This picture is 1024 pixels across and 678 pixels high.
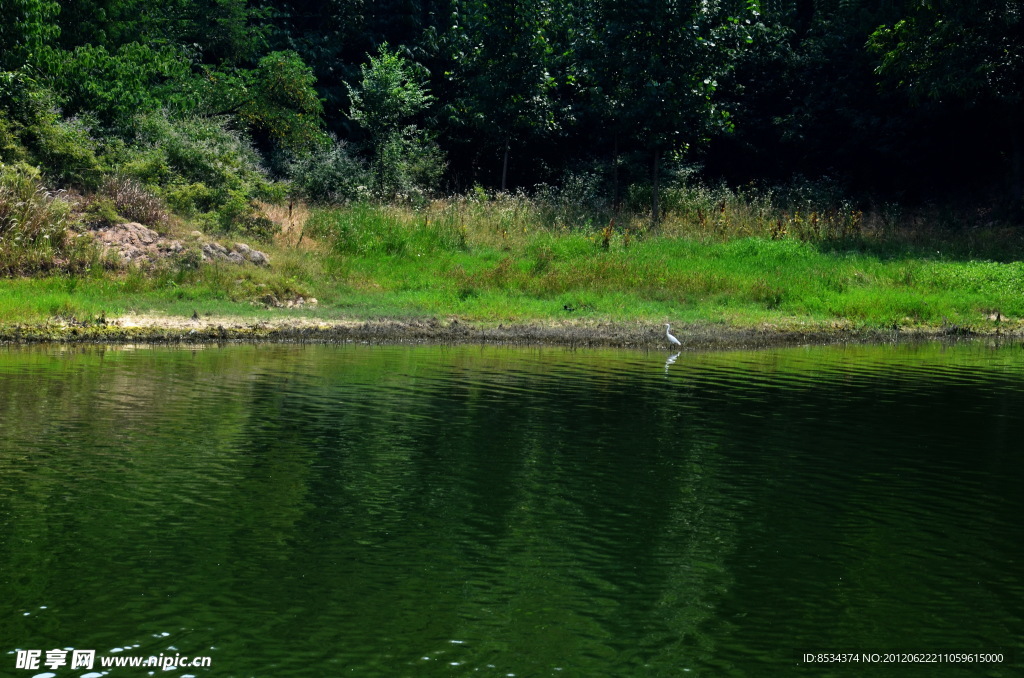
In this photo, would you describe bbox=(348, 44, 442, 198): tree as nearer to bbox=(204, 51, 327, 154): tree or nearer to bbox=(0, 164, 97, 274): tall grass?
bbox=(204, 51, 327, 154): tree

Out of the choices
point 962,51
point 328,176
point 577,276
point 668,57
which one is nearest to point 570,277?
point 577,276

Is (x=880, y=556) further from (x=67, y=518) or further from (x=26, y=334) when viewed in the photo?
(x=26, y=334)

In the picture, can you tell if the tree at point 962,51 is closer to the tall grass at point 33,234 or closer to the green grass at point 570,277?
the green grass at point 570,277

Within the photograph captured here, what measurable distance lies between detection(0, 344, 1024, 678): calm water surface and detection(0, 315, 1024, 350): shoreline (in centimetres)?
492

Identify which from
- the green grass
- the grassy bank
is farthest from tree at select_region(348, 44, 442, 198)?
the green grass

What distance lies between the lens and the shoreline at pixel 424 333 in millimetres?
23453

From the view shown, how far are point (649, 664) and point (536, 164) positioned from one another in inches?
1605

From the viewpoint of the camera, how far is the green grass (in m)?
26.7

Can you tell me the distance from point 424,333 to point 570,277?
5953mm

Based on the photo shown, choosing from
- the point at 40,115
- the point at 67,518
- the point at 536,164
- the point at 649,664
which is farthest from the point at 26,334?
the point at 536,164

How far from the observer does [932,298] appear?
30062 millimetres

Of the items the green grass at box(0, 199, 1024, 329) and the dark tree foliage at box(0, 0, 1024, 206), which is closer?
the green grass at box(0, 199, 1024, 329)

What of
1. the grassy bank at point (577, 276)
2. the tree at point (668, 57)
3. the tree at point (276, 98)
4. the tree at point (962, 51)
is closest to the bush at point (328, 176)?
the tree at point (276, 98)

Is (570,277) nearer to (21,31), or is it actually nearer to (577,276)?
(577,276)
